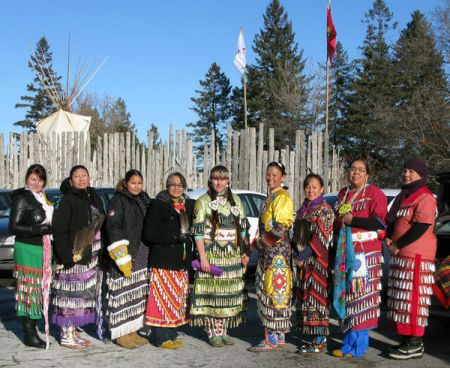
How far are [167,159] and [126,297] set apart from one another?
37.0 ft

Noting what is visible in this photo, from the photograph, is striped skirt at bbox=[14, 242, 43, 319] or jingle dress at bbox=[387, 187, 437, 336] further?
striped skirt at bbox=[14, 242, 43, 319]

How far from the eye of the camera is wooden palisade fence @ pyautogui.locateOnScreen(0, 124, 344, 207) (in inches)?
608

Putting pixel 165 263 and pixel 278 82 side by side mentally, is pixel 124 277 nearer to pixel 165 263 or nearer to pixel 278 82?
pixel 165 263

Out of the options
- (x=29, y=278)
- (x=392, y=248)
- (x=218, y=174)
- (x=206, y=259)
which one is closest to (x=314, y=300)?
(x=392, y=248)

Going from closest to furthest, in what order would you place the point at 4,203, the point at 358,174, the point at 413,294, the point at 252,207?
the point at 413,294 → the point at 358,174 → the point at 252,207 → the point at 4,203

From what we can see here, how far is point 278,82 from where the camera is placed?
39.2 metres

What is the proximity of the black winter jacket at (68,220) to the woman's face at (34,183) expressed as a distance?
9.5 inches

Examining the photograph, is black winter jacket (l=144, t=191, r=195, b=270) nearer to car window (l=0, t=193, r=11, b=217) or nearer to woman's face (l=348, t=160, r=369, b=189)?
woman's face (l=348, t=160, r=369, b=189)

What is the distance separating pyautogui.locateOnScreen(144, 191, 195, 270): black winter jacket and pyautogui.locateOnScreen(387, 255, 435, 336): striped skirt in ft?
6.74

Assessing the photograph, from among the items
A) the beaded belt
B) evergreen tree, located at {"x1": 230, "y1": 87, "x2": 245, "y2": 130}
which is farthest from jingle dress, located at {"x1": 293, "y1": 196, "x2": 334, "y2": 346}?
evergreen tree, located at {"x1": 230, "y1": 87, "x2": 245, "y2": 130}

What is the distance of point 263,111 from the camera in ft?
129

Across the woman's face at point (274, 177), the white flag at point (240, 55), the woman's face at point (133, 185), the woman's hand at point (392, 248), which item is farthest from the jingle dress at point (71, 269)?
the white flag at point (240, 55)

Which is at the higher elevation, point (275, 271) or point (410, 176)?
point (410, 176)

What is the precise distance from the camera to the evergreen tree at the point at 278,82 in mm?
37719
